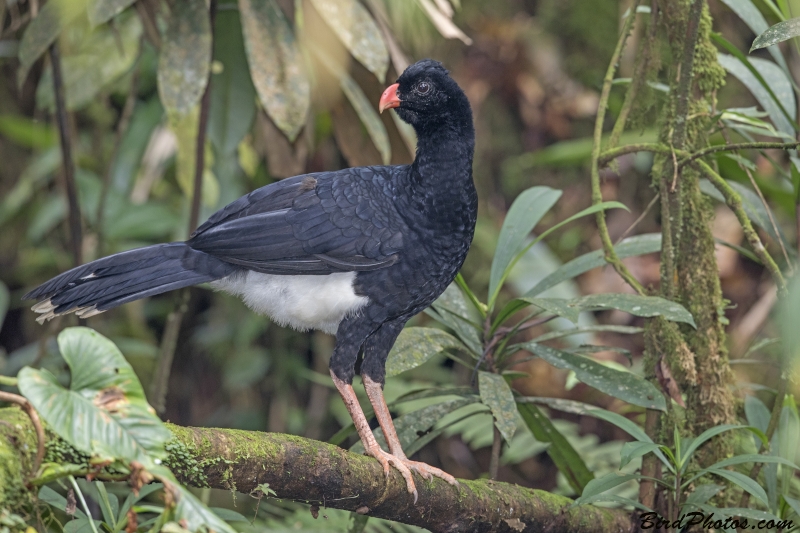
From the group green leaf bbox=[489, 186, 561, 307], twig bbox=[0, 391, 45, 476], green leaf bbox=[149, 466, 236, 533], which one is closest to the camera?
green leaf bbox=[149, 466, 236, 533]

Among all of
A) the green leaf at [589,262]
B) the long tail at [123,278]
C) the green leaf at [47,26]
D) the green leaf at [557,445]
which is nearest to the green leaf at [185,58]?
the green leaf at [47,26]

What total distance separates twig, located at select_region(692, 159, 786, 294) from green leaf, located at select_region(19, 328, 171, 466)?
1.95 metres

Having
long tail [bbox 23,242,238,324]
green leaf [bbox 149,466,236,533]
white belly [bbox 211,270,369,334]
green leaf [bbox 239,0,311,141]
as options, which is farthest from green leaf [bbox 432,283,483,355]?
green leaf [bbox 149,466,236,533]

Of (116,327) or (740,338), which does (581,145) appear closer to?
(740,338)

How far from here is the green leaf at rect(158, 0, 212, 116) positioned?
3119 mm

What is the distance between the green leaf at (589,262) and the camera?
9.41 ft

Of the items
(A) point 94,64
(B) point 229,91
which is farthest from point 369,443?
(A) point 94,64

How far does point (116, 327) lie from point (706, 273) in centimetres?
403

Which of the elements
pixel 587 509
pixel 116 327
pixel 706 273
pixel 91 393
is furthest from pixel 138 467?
pixel 116 327

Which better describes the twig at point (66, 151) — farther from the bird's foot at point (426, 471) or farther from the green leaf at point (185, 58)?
the bird's foot at point (426, 471)

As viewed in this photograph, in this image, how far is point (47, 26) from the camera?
10.7ft

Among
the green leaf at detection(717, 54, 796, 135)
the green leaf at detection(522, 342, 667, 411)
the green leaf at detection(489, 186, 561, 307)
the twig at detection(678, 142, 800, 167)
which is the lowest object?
the green leaf at detection(522, 342, 667, 411)

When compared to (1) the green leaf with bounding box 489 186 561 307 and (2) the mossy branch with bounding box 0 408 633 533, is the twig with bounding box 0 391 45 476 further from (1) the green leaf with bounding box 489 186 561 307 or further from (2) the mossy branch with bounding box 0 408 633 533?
(1) the green leaf with bounding box 489 186 561 307

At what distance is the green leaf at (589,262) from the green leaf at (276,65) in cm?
119
